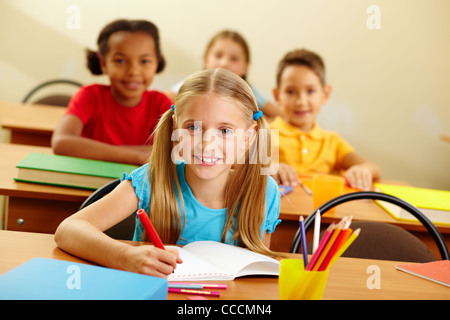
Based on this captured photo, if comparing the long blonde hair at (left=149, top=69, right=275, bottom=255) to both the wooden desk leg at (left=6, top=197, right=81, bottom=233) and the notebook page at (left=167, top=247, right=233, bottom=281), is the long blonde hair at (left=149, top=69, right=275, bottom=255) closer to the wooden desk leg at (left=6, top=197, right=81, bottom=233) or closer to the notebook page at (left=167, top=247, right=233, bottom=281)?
the notebook page at (left=167, top=247, right=233, bottom=281)

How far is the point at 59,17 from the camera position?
424 cm

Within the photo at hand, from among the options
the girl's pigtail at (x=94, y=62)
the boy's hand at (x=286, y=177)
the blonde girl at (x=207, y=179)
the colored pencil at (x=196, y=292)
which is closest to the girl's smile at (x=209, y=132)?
the blonde girl at (x=207, y=179)

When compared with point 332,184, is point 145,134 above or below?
above

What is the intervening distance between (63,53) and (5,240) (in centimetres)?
350

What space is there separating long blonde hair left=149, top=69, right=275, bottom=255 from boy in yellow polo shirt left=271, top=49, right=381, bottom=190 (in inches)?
46.2

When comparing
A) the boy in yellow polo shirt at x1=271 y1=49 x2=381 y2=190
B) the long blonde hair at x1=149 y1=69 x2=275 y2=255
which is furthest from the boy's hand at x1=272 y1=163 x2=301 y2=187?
the long blonde hair at x1=149 y1=69 x2=275 y2=255

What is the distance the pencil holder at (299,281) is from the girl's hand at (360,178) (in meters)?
1.32

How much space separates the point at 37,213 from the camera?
1622 millimetres

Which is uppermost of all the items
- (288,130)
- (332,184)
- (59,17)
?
(59,17)

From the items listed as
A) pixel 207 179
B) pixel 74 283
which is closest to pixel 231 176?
pixel 207 179

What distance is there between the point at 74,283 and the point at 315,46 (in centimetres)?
374

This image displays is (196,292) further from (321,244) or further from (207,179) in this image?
(207,179)
